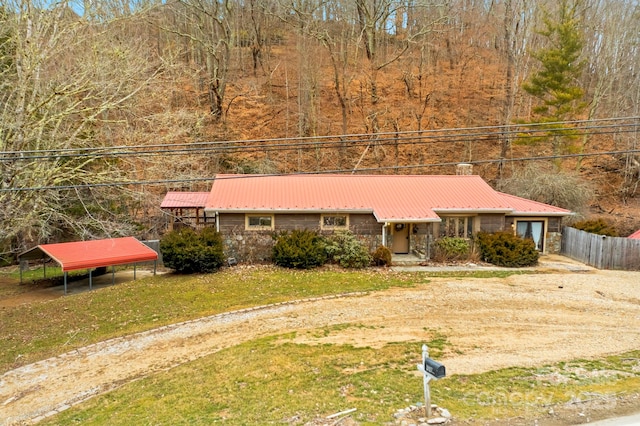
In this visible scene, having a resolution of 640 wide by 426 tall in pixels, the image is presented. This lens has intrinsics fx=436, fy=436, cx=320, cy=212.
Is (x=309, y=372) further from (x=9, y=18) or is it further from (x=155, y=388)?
(x=9, y=18)

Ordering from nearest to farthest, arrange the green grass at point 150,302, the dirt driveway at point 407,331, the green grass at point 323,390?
1. the green grass at point 323,390
2. the dirt driveway at point 407,331
3. the green grass at point 150,302

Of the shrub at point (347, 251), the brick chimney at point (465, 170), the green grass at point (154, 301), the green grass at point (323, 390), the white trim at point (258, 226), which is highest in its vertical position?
the brick chimney at point (465, 170)

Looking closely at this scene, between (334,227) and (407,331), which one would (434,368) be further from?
(334,227)

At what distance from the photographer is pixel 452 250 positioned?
19406 millimetres

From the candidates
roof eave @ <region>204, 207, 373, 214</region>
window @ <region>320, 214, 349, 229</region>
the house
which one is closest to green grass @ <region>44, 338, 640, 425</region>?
roof eave @ <region>204, 207, 373, 214</region>

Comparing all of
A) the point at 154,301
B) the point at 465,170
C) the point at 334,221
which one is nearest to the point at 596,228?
the point at 465,170

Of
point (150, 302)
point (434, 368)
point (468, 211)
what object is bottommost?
point (150, 302)

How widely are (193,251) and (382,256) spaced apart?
775 cm

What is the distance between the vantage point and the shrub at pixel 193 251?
17.5 metres

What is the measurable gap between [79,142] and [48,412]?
1061cm

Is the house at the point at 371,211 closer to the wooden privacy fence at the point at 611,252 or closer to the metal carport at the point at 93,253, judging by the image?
the wooden privacy fence at the point at 611,252

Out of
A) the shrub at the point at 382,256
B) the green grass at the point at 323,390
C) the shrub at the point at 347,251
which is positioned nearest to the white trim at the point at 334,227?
the shrub at the point at 347,251

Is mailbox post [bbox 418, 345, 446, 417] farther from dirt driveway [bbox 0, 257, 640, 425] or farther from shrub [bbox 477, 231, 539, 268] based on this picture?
shrub [bbox 477, 231, 539, 268]

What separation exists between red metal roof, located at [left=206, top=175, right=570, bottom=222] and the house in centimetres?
4
